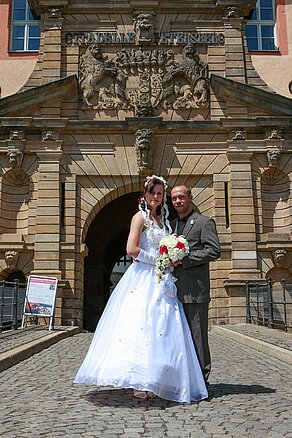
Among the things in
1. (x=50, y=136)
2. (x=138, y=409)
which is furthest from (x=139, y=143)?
(x=138, y=409)

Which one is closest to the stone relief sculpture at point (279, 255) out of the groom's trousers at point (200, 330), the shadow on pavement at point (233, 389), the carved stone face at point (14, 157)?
the carved stone face at point (14, 157)

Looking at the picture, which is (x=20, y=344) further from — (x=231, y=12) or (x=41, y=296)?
(x=231, y=12)

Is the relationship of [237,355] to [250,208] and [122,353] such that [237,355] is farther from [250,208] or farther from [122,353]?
[250,208]

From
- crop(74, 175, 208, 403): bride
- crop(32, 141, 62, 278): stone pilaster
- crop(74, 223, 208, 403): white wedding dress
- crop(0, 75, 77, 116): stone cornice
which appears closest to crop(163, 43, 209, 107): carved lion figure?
crop(0, 75, 77, 116): stone cornice

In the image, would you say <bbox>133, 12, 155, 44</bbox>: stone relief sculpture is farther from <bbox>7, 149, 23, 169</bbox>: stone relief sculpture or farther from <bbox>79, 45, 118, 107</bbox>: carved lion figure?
<bbox>7, 149, 23, 169</bbox>: stone relief sculpture

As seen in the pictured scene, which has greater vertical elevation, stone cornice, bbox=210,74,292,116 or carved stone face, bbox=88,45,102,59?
carved stone face, bbox=88,45,102,59

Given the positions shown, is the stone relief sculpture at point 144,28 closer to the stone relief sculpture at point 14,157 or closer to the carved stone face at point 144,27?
the carved stone face at point 144,27

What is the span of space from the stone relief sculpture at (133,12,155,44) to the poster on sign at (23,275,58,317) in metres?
9.11

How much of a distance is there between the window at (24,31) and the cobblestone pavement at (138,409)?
19.9 meters

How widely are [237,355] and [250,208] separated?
30.8 feet

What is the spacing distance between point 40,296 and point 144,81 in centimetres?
827

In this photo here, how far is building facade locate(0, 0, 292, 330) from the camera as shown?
18281 millimetres

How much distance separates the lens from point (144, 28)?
769 inches

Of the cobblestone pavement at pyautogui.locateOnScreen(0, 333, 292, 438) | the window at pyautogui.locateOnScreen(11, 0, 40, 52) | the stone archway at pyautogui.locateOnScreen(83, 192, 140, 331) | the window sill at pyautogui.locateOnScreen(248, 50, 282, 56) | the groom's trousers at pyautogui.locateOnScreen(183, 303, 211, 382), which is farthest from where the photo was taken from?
the window at pyautogui.locateOnScreen(11, 0, 40, 52)
